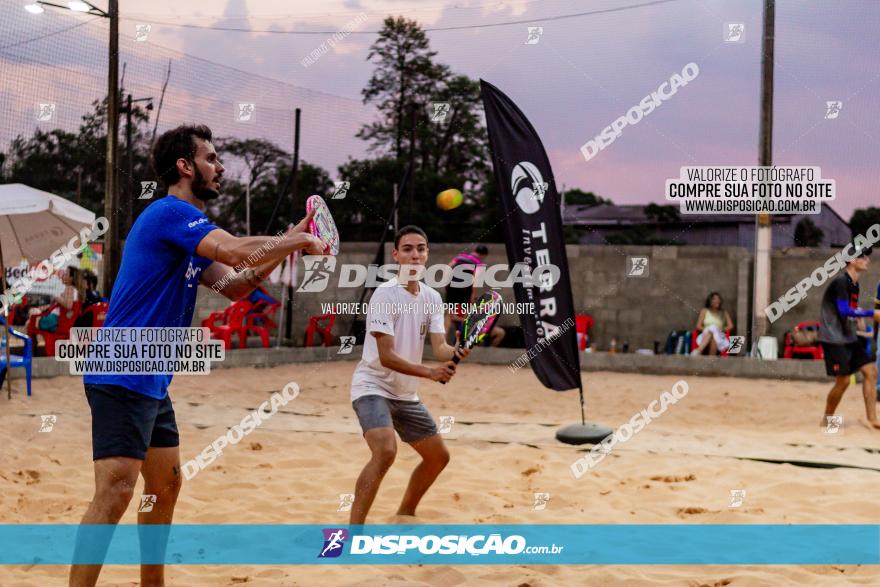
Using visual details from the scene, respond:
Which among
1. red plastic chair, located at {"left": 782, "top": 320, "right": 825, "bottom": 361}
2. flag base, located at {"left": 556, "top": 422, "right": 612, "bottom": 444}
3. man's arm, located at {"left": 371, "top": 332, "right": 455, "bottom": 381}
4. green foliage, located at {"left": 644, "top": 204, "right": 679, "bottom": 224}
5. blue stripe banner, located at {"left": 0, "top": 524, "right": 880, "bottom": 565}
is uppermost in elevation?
green foliage, located at {"left": 644, "top": 204, "right": 679, "bottom": 224}

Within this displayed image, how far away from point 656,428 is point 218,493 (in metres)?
4.36

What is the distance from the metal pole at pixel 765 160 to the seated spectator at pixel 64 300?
9631 mm

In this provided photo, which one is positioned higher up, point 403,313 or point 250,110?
point 250,110

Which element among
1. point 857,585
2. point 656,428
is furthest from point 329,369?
point 857,585

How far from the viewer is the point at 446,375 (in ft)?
14.5

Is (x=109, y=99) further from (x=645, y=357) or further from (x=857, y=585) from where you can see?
(x=857, y=585)

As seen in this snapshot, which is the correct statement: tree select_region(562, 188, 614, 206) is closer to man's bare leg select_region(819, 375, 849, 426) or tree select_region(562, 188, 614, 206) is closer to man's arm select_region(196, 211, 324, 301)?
man's bare leg select_region(819, 375, 849, 426)

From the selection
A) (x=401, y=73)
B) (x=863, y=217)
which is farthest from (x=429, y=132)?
(x=863, y=217)

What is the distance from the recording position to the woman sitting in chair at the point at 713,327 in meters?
12.7

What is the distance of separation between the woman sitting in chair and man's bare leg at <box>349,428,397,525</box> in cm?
919

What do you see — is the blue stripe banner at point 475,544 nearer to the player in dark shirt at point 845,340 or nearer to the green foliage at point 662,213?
the player in dark shirt at point 845,340

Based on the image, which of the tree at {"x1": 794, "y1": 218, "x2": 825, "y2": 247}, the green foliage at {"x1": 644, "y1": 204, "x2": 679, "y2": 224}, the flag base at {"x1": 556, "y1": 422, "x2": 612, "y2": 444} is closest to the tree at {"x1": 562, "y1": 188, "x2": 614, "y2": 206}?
the green foliage at {"x1": 644, "y1": 204, "x2": 679, "y2": 224}

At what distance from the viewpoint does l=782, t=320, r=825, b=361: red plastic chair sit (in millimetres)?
12555

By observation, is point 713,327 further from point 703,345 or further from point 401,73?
point 401,73
